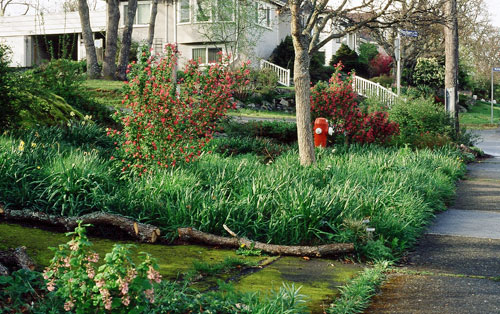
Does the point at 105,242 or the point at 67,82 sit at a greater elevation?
the point at 67,82

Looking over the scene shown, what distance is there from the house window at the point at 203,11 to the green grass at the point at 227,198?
2715 centimetres

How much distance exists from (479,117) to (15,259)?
37520mm

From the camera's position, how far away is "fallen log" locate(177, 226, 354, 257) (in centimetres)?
572

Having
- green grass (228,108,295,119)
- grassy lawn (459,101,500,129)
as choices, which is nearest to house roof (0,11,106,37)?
green grass (228,108,295,119)

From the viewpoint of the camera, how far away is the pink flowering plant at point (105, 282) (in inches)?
132

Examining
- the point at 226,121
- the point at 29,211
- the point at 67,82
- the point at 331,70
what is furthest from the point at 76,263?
the point at 331,70

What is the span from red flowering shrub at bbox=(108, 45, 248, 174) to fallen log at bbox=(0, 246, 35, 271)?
3.40 meters

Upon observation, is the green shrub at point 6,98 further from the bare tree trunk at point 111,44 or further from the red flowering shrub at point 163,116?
the bare tree trunk at point 111,44

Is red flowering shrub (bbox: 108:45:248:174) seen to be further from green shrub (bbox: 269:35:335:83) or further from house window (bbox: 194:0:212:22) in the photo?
green shrub (bbox: 269:35:335:83)

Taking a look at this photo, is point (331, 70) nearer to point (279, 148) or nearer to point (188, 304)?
point (279, 148)

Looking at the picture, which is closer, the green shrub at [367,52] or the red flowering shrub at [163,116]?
the red flowering shrub at [163,116]

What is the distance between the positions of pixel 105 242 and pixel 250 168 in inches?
120

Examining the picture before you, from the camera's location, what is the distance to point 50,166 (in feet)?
23.7

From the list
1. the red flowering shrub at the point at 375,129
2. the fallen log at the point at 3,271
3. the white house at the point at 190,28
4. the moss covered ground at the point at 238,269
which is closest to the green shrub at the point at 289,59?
the white house at the point at 190,28
